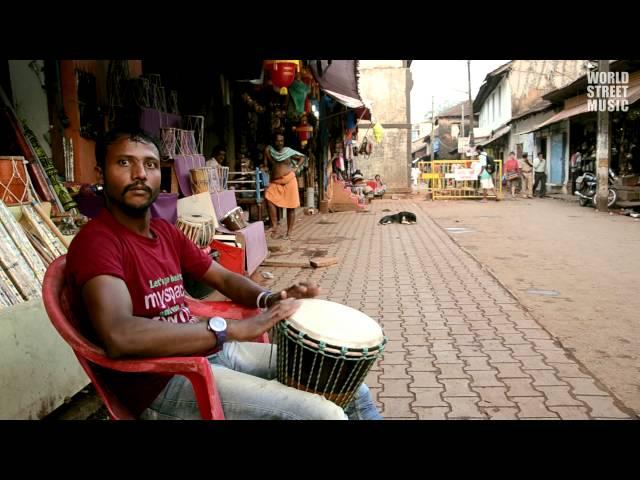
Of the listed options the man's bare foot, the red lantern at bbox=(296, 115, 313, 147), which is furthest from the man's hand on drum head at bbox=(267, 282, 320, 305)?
the red lantern at bbox=(296, 115, 313, 147)

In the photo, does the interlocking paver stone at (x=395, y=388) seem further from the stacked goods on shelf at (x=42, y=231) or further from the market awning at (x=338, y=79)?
the market awning at (x=338, y=79)

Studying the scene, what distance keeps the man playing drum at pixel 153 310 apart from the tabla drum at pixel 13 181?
7.31 feet

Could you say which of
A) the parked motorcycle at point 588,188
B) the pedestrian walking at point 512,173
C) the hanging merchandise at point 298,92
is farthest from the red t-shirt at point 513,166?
the hanging merchandise at point 298,92

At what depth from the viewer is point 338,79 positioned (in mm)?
11266

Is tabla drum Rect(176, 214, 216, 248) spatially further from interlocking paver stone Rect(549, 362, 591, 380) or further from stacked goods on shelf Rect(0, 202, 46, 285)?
interlocking paver stone Rect(549, 362, 591, 380)

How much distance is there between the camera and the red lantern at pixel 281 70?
293 inches

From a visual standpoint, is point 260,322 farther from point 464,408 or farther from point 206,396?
point 464,408

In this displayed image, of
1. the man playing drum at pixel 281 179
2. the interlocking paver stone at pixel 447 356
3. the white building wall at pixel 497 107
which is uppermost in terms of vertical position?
the white building wall at pixel 497 107

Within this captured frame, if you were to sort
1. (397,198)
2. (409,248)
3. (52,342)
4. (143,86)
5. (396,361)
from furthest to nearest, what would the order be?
1. (397,198)
2. (409,248)
3. (143,86)
4. (396,361)
5. (52,342)

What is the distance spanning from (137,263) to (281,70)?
19.8 feet
